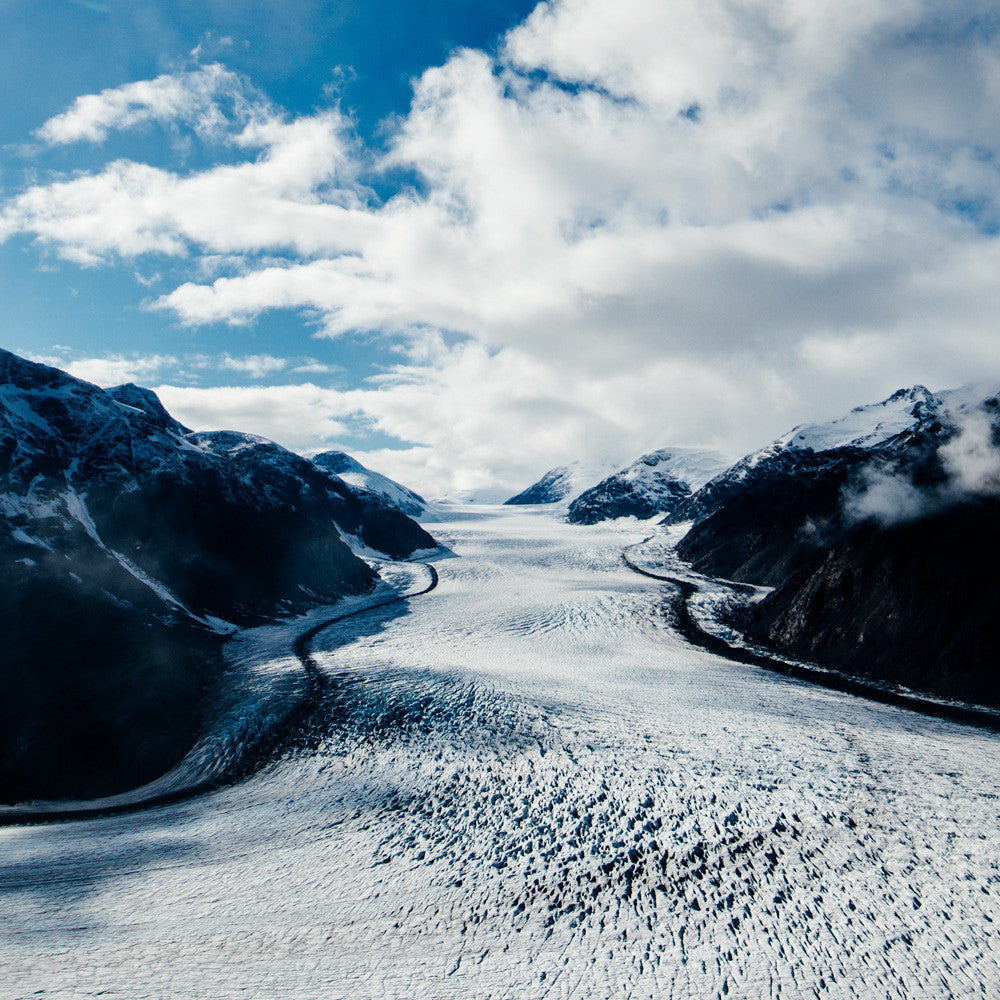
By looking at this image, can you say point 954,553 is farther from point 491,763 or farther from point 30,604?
point 30,604

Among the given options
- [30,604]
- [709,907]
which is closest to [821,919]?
[709,907]

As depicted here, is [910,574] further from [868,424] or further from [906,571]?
[868,424]

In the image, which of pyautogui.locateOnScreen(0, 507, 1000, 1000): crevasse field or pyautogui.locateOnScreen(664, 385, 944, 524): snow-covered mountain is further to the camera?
pyautogui.locateOnScreen(664, 385, 944, 524): snow-covered mountain

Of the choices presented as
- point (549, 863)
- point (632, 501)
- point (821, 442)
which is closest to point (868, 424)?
point (821, 442)

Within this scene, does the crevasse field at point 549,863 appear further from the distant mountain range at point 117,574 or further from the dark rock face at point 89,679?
the distant mountain range at point 117,574

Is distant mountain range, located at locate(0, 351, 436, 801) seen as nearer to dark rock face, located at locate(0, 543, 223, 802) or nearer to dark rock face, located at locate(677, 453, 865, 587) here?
dark rock face, located at locate(0, 543, 223, 802)

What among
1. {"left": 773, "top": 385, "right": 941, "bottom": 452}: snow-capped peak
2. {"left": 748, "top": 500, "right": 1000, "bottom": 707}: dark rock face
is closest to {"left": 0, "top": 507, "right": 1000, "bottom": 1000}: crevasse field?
{"left": 748, "top": 500, "right": 1000, "bottom": 707}: dark rock face
